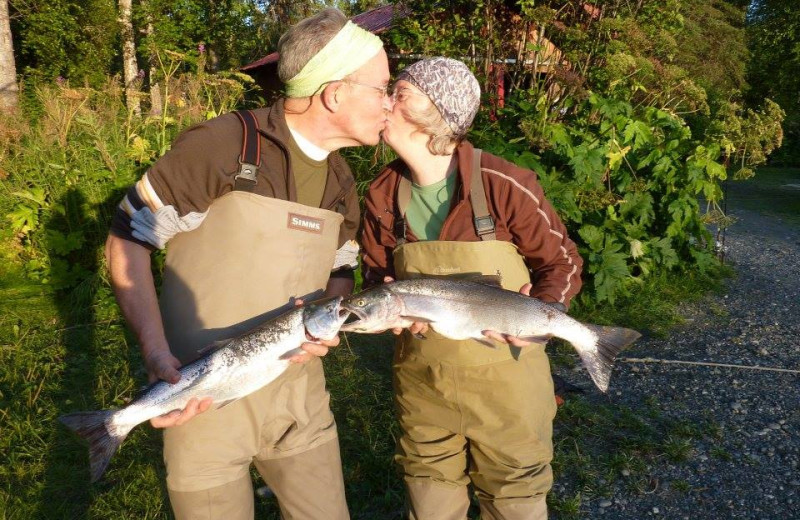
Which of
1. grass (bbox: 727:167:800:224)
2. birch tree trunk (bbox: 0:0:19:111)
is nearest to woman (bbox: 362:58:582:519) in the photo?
grass (bbox: 727:167:800:224)

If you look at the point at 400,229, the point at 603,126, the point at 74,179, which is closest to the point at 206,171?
the point at 400,229

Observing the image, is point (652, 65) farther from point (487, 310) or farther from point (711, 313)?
point (487, 310)

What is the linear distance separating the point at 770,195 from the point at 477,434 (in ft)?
58.4

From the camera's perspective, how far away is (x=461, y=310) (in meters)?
2.56

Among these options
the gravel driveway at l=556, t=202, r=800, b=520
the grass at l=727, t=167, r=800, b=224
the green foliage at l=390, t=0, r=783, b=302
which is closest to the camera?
the gravel driveway at l=556, t=202, r=800, b=520

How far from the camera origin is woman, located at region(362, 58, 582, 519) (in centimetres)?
265

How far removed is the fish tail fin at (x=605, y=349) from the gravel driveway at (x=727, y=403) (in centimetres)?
141

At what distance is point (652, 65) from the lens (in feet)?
23.7

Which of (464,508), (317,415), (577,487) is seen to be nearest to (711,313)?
(577,487)

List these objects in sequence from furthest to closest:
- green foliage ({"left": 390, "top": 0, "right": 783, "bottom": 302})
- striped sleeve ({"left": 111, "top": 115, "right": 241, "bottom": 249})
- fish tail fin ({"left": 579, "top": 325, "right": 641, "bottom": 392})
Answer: green foliage ({"left": 390, "top": 0, "right": 783, "bottom": 302}), fish tail fin ({"left": 579, "top": 325, "right": 641, "bottom": 392}), striped sleeve ({"left": 111, "top": 115, "right": 241, "bottom": 249})

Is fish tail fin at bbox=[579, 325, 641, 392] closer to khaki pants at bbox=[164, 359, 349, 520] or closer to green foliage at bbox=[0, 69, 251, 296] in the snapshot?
khaki pants at bbox=[164, 359, 349, 520]

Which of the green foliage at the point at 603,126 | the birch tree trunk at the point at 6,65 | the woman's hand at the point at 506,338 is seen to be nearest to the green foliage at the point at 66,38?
the birch tree trunk at the point at 6,65

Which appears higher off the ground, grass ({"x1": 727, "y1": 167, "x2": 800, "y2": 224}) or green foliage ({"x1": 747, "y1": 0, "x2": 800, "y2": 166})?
green foliage ({"x1": 747, "y1": 0, "x2": 800, "y2": 166})

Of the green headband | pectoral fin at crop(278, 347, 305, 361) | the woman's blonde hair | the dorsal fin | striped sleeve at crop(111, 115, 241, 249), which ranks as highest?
the green headband
